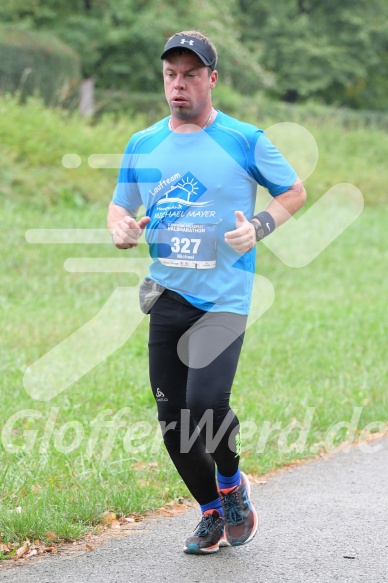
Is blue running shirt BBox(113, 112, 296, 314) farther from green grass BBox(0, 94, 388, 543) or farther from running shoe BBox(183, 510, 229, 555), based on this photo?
green grass BBox(0, 94, 388, 543)

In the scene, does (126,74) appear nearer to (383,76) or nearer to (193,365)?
(383,76)

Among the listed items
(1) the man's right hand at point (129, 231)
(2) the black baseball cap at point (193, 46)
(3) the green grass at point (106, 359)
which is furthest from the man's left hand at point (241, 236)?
(3) the green grass at point (106, 359)

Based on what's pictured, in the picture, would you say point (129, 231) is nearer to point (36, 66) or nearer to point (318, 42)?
point (36, 66)

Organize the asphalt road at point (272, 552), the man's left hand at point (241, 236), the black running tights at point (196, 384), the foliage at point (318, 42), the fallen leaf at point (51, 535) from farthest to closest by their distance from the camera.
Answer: the foliage at point (318, 42), the fallen leaf at point (51, 535), the black running tights at point (196, 384), the asphalt road at point (272, 552), the man's left hand at point (241, 236)

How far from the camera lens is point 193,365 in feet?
15.1

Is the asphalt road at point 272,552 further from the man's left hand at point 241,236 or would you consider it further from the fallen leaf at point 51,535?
the man's left hand at point 241,236

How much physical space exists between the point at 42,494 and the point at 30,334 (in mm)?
4851

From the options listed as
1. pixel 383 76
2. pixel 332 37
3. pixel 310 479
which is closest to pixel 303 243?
pixel 310 479

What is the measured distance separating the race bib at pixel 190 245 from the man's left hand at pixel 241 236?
20 cm

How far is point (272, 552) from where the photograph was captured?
479 cm

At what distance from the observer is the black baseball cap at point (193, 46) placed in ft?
14.8

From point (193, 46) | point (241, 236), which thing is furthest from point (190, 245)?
point (193, 46)

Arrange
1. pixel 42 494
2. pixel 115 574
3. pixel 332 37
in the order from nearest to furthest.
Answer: pixel 115 574
pixel 42 494
pixel 332 37

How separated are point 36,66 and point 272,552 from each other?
1798 centimetres
